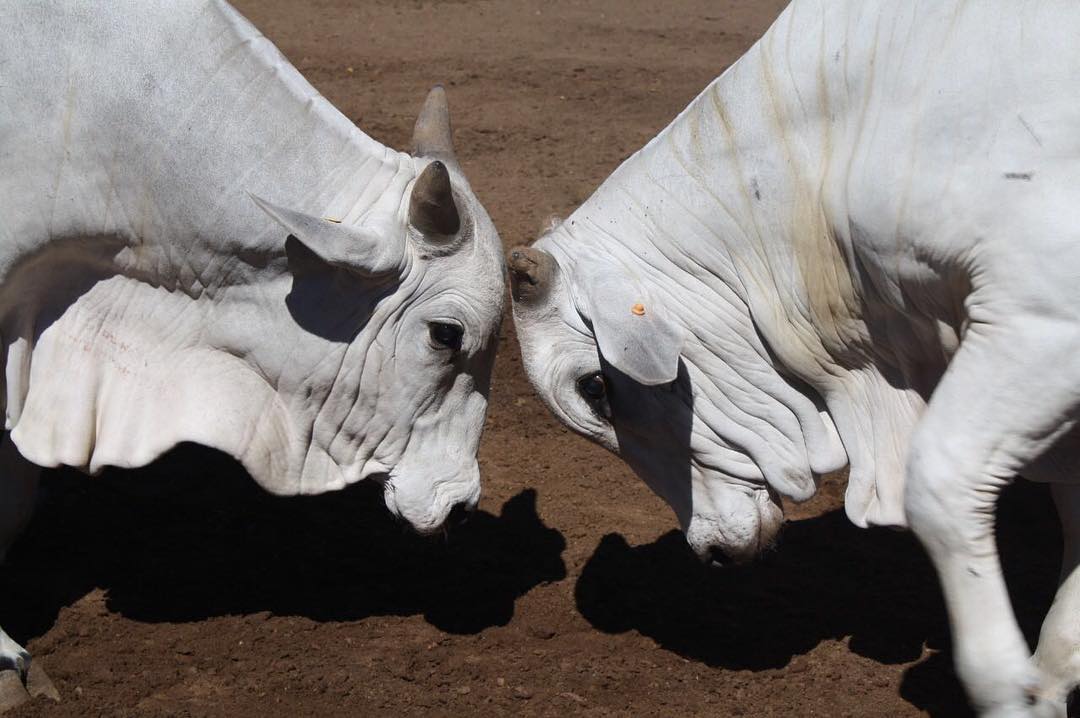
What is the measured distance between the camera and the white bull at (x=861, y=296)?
3500 millimetres

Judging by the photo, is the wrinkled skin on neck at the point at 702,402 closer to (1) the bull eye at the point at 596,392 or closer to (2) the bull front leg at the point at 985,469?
(1) the bull eye at the point at 596,392

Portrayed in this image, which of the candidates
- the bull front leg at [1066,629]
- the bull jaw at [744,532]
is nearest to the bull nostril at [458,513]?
the bull jaw at [744,532]

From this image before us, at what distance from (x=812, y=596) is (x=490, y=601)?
43.9 inches

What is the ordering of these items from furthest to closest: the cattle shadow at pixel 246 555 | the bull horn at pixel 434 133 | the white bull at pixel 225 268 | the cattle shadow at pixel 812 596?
the cattle shadow at pixel 246 555, the cattle shadow at pixel 812 596, the bull horn at pixel 434 133, the white bull at pixel 225 268

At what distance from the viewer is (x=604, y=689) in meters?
4.48

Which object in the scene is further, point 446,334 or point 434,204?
point 446,334

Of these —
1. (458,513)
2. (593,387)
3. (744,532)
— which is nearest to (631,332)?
(593,387)

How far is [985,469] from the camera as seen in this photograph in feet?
11.6

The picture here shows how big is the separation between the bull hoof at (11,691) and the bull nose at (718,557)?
211cm

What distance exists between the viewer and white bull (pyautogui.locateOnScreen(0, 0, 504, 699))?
13.6 ft

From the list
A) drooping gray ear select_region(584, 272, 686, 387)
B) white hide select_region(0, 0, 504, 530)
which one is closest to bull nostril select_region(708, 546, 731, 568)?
drooping gray ear select_region(584, 272, 686, 387)

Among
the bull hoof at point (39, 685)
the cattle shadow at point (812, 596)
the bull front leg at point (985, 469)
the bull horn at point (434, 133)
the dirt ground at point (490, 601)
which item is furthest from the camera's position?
the cattle shadow at point (812, 596)

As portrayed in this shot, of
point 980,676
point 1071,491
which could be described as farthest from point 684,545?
point 980,676

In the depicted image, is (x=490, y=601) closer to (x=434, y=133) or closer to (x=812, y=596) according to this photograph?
(x=812, y=596)
